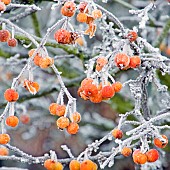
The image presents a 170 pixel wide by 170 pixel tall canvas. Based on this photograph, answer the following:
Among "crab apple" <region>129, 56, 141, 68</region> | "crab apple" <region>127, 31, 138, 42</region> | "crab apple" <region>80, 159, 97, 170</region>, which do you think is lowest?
"crab apple" <region>80, 159, 97, 170</region>

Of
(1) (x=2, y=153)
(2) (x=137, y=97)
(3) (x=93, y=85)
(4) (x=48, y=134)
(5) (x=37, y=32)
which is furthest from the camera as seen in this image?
(4) (x=48, y=134)

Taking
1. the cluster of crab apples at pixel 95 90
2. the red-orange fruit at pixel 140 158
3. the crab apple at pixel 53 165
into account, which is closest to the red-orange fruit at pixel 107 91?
the cluster of crab apples at pixel 95 90

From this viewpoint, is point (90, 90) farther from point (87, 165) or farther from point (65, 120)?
point (87, 165)

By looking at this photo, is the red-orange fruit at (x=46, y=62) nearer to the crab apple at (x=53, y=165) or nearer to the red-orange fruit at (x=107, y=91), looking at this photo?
the red-orange fruit at (x=107, y=91)

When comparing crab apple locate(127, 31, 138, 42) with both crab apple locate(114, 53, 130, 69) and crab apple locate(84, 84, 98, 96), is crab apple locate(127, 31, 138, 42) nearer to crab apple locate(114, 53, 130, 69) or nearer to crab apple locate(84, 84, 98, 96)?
crab apple locate(114, 53, 130, 69)

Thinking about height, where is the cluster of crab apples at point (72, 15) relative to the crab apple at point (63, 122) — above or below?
above

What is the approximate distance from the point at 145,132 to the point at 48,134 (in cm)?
430

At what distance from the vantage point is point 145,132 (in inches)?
58.9

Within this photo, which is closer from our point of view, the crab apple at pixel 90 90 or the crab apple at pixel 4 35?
the crab apple at pixel 90 90

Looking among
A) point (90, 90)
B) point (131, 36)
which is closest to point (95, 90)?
point (90, 90)

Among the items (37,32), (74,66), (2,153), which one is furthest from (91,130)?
(2,153)

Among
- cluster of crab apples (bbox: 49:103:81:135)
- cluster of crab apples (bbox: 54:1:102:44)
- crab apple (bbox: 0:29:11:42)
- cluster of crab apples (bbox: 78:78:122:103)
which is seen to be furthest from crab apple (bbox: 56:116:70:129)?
crab apple (bbox: 0:29:11:42)

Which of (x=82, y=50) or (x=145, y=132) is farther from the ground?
(x=145, y=132)

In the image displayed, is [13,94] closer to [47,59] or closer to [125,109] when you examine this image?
[47,59]
